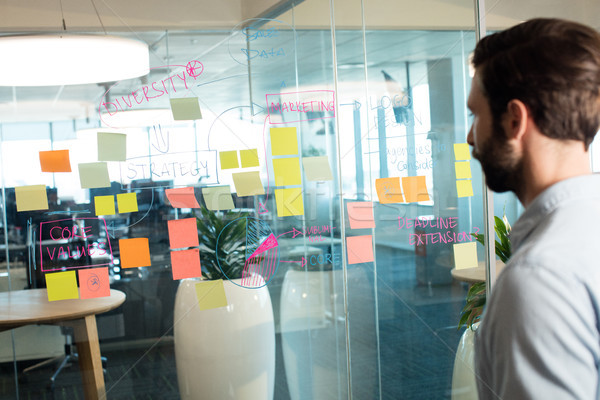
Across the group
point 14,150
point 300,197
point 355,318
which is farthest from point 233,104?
point 355,318

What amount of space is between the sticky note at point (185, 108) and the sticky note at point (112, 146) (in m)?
0.20

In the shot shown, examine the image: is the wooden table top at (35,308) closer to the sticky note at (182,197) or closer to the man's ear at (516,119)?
the sticky note at (182,197)

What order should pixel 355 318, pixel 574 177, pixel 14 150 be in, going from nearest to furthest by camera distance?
pixel 574 177
pixel 14 150
pixel 355 318

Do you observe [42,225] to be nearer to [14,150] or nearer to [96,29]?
[14,150]

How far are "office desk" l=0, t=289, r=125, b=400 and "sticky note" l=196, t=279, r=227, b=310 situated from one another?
283mm

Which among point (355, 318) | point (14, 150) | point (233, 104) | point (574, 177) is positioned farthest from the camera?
point (355, 318)

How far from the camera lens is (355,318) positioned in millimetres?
2621

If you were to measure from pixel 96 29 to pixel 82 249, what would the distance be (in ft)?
2.58

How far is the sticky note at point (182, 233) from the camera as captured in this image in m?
2.26

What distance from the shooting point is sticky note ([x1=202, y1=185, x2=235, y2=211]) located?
2289 millimetres

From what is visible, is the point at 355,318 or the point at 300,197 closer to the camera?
the point at 300,197

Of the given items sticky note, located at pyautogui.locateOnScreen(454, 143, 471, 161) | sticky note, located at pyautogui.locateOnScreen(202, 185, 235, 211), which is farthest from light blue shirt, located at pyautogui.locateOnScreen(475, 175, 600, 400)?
sticky note, located at pyautogui.locateOnScreen(454, 143, 471, 161)

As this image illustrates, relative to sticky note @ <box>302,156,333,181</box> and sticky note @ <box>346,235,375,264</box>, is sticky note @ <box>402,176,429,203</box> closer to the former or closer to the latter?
sticky note @ <box>346,235,375,264</box>

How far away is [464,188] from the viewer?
9.14 feet
